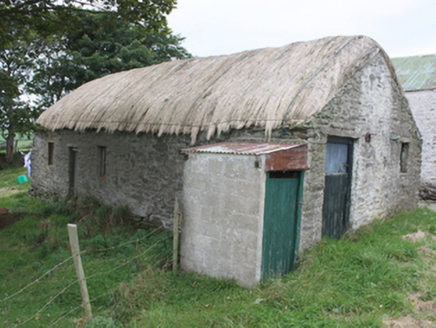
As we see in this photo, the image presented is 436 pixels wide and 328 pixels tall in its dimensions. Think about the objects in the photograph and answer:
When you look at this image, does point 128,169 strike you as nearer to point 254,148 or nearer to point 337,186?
point 254,148

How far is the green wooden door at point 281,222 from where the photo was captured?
480 centimetres

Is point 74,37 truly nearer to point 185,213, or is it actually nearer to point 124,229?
point 124,229

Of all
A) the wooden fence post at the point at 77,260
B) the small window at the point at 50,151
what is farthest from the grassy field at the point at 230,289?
the small window at the point at 50,151

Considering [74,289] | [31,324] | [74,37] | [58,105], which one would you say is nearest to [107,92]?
[58,105]

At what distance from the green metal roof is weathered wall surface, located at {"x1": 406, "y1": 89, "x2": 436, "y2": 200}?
426 millimetres

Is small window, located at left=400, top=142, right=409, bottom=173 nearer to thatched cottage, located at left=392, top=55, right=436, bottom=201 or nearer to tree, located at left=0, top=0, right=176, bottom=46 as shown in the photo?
thatched cottage, located at left=392, top=55, right=436, bottom=201

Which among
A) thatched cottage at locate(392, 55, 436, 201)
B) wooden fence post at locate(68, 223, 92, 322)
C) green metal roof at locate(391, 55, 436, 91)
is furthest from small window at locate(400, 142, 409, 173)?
wooden fence post at locate(68, 223, 92, 322)

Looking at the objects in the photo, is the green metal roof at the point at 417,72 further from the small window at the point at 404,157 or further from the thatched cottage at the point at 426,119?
the small window at the point at 404,157

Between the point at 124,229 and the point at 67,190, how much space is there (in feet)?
12.9

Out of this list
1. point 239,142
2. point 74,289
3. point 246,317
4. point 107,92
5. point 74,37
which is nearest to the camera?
point 246,317

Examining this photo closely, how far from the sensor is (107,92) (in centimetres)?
1023

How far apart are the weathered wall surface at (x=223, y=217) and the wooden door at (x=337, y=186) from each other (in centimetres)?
195

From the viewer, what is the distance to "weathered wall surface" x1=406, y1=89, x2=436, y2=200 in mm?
11727

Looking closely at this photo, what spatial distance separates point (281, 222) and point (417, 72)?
1157 centimetres
